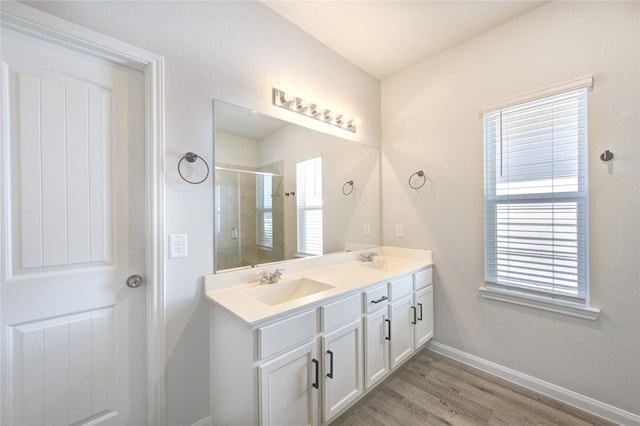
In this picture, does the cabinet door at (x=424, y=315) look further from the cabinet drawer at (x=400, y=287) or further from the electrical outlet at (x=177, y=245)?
the electrical outlet at (x=177, y=245)

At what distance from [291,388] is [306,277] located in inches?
27.8

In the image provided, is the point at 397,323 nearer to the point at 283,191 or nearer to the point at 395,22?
the point at 283,191

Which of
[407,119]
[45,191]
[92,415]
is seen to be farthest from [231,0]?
[92,415]

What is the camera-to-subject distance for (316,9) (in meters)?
1.86

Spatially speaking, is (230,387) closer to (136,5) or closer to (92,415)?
(92,415)

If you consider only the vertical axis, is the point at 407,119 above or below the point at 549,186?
above

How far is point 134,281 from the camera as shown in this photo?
1324mm

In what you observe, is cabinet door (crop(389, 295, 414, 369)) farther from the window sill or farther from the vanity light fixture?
the vanity light fixture

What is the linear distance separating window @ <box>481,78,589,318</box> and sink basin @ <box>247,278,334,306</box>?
145 centimetres

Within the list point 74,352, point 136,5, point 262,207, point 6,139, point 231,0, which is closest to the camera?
point 6,139

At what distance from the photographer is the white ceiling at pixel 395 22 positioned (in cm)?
182

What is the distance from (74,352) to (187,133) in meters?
1.20

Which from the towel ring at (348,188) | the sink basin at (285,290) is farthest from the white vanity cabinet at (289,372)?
the towel ring at (348,188)

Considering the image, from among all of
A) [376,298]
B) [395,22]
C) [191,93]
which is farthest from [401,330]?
[395,22]
